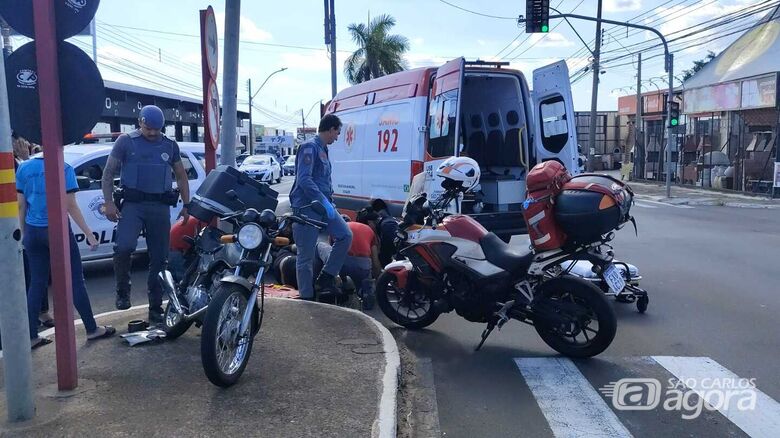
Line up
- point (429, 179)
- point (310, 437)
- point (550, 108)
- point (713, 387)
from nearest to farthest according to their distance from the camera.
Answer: point (310, 437) < point (713, 387) < point (429, 179) < point (550, 108)

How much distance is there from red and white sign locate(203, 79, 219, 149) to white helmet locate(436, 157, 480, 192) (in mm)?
2142

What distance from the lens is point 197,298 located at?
Result: 5.21 metres

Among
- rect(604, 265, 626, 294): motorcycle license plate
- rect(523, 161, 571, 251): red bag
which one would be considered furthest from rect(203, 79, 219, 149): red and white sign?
rect(604, 265, 626, 294): motorcycle license plate

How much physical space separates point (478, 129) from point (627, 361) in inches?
236

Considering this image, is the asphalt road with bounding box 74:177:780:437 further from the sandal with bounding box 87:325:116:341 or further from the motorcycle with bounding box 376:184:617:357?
the sandal with bounding box 87:325:116:341

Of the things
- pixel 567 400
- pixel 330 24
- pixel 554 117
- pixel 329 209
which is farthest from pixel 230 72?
pixel 330 24

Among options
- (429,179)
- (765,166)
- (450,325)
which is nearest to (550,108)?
(429,179)

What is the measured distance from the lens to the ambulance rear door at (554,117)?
32.8ft

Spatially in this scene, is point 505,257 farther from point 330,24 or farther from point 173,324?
point 330,24

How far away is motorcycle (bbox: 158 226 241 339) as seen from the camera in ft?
17.0

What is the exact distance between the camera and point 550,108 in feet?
33.6

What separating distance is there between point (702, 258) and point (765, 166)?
670 inches

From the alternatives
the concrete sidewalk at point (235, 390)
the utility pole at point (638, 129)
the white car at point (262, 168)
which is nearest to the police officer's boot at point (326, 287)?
the concrete sidewalk at point (235, 390)

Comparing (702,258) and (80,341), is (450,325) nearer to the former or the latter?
(80,341)
